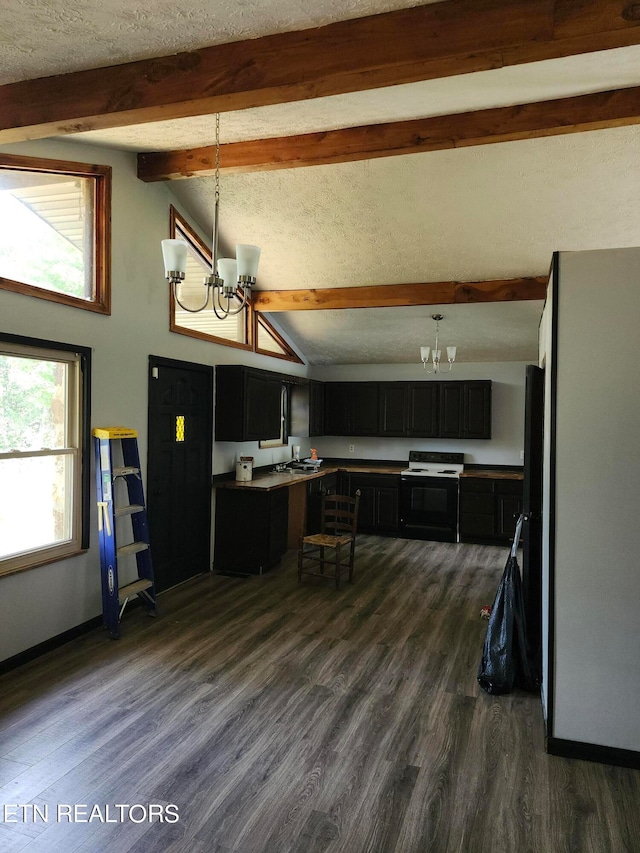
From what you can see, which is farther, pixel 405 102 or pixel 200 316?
pixel 200 316

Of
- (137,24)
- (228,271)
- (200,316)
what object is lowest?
(228,271)

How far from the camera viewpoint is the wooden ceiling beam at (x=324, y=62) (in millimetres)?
2203

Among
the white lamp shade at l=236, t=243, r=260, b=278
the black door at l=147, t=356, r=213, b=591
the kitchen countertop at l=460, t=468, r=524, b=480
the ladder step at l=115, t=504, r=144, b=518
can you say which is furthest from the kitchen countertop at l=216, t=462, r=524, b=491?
the white lamp shade at l=236, t=243, r=260, b=278

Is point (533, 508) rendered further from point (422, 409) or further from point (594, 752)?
point (422, 409)

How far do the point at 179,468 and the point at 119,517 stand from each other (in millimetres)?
897

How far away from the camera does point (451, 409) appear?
764 cm

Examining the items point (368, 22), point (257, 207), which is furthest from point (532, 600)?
point (257, 207)

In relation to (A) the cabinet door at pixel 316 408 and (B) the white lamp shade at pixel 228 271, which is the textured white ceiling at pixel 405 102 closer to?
(B) the white lamp shade at pixel 228 271

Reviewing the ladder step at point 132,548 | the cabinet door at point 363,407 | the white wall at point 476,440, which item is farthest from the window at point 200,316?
the white wall at point 476,440

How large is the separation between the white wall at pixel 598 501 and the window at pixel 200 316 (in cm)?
329

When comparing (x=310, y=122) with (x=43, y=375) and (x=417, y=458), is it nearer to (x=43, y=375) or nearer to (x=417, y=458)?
(x=43, y=375)

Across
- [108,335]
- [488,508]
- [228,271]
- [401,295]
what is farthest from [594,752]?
[488,508]

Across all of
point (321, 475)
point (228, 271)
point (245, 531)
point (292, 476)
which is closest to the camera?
point (228, 271)

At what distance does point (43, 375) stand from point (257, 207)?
2.43 m
